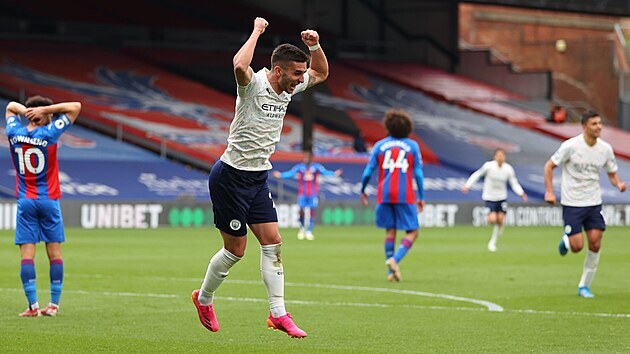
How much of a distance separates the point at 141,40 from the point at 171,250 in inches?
1144

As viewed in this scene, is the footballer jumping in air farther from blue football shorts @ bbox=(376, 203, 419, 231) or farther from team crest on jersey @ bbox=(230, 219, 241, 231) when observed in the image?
blue football shorts @ bbox=(376, 203, 419, 231)

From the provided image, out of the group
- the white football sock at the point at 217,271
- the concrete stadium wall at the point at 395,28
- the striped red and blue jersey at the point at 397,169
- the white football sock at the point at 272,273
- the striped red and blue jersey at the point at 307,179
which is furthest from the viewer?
the concrete stadium wall at the point at 395,28

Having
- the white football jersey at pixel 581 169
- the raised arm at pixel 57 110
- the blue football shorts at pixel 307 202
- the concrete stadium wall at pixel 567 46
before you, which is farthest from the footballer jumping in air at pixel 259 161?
the concrete stadium wall at pixel 567 46

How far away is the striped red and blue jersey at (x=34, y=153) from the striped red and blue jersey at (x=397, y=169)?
6.10 metres

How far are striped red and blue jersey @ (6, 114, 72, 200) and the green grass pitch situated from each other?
126 cm

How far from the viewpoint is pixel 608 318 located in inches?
499

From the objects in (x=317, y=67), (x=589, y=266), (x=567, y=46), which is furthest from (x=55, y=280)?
(x=567, y=46)

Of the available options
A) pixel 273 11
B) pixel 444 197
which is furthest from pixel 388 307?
pixel 273 11

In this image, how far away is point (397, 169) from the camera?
17766 millimetres

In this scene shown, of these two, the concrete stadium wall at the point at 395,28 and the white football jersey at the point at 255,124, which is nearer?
the white football jersey at the point at 255,124

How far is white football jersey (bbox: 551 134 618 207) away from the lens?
1519cm

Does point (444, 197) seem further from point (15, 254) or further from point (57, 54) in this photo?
point (15, 254)

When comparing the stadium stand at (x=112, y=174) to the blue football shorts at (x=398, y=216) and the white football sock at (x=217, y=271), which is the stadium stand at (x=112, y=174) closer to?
the blue football shorts at (x=398, y=216)

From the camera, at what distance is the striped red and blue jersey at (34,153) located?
1248 centimetres
